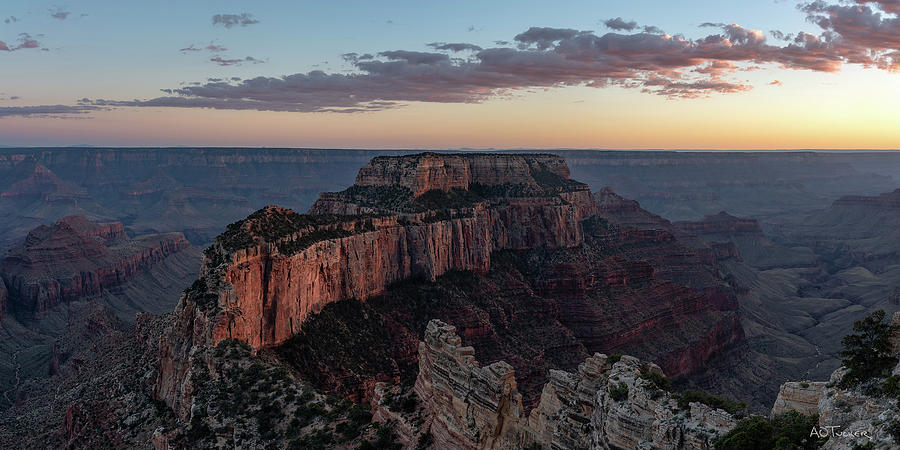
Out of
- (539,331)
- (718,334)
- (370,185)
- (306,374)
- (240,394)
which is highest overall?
(370,185)

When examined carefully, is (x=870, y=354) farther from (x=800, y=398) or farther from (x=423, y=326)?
(x=423, y=326)

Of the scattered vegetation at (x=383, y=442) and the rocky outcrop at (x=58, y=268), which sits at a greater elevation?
the scattered vegetation at (x=383, y=442)

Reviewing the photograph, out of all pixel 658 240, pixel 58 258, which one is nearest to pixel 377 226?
pixel 658 240

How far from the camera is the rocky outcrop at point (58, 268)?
132875 millimetres

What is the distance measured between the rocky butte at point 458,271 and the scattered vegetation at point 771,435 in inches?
1302

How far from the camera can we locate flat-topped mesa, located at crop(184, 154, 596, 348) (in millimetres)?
52156

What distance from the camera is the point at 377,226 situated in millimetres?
78250

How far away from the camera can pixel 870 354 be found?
20328 millimetres

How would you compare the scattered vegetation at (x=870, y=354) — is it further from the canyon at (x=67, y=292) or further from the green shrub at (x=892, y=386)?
the canyon at (x=67, y=292)

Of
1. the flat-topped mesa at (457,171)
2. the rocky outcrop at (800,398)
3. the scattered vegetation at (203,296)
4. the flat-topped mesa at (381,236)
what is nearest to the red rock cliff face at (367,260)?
the flat-topped mesa at (381,236)

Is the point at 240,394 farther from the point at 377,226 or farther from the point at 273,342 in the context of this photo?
the point at 377,226

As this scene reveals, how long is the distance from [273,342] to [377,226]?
1079 inches

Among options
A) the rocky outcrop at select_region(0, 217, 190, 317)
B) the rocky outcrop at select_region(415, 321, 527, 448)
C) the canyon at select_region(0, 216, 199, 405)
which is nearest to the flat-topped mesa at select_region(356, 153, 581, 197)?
the canyon at select_region(0, 216, 199, 405)

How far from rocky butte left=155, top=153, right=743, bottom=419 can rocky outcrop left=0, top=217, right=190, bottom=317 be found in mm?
84835
